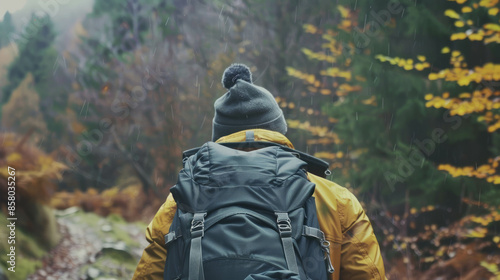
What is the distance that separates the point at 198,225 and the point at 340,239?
0.58 metres

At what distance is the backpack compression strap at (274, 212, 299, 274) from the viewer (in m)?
1.61

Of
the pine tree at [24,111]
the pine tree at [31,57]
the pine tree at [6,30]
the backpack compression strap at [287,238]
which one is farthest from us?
Answer: the pine tree at [6,30]

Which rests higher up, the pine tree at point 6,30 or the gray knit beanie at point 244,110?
the pine tree at point 6,30

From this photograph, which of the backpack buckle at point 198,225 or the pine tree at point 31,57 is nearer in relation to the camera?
the backpack buckle at point 198,225

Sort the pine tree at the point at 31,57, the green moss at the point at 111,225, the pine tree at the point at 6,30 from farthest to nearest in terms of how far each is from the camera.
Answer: the pine tree at the point at 6,30 → the pine tree at the point at 31,57 → the green moss at the point at 111,225

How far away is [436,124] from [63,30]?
15.2m

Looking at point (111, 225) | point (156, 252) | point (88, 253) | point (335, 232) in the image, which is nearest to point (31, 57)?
point (111, 225)

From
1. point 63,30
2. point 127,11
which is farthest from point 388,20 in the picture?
point 63,30

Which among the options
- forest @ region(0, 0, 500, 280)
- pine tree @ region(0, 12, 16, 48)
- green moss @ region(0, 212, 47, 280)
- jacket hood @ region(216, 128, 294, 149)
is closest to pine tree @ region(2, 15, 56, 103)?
forest @ region(0, 0, 500, 280)

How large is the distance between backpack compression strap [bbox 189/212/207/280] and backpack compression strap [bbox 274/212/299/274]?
280 millimetres

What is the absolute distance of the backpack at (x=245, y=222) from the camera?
1.62m

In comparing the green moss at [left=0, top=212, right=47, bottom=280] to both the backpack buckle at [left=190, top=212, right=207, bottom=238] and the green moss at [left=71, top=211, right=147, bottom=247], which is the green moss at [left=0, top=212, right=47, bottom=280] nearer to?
the green moss at [left=71, top=211, right=147, bottom=247]

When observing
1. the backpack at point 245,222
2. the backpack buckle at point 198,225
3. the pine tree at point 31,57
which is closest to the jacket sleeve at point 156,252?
the backpack at point 245,222

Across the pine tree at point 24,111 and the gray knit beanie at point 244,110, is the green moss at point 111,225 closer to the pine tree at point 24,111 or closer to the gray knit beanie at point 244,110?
the pine tree at point 24,111
